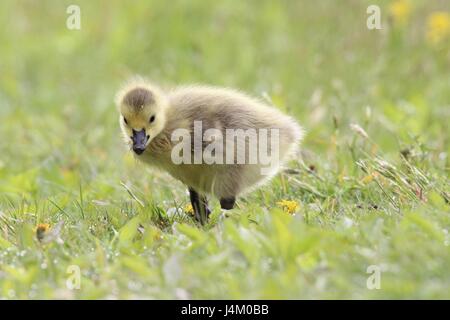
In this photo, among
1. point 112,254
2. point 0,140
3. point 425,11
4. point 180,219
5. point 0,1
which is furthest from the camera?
point 0,1

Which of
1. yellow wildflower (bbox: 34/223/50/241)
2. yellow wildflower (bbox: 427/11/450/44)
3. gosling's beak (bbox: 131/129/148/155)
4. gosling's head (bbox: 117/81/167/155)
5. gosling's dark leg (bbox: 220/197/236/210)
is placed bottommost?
yellow wildflower (bbox: 34/223/50/241)

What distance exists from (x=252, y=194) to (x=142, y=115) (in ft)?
3.17

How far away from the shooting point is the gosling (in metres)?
4.63

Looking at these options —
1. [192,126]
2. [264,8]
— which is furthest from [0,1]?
[192,126]

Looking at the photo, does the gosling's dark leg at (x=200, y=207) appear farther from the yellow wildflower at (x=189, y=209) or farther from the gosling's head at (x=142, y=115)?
the gosling's head at (x=142, y=115)

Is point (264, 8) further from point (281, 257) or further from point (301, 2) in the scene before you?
point (281, 257)

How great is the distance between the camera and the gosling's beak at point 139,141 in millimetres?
4535

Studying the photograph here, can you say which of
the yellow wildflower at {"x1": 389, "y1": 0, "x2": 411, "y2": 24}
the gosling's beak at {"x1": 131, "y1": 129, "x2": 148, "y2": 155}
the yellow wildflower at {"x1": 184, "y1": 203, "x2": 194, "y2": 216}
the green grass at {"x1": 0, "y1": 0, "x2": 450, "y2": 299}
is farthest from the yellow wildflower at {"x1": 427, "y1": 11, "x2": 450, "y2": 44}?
the gosling's beak at {"x1": 131, "y1": 129, "x2": 148, "y2": 155}

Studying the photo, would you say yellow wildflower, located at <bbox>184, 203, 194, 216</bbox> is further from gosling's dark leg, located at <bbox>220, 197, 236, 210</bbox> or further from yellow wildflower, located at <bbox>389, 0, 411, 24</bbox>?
yellow wildflower, located at <bbox>389, 0, 411, 24</bbox>

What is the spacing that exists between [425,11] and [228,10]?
2.13 metres

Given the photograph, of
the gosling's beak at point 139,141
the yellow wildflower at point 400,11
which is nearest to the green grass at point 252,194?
the yellow wildflower at point 400,11

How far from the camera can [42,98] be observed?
889cm

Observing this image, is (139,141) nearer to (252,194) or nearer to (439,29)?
(252,194)

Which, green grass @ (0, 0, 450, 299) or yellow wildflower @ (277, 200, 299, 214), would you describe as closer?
green grass @ (0, 0, 450, 299)
